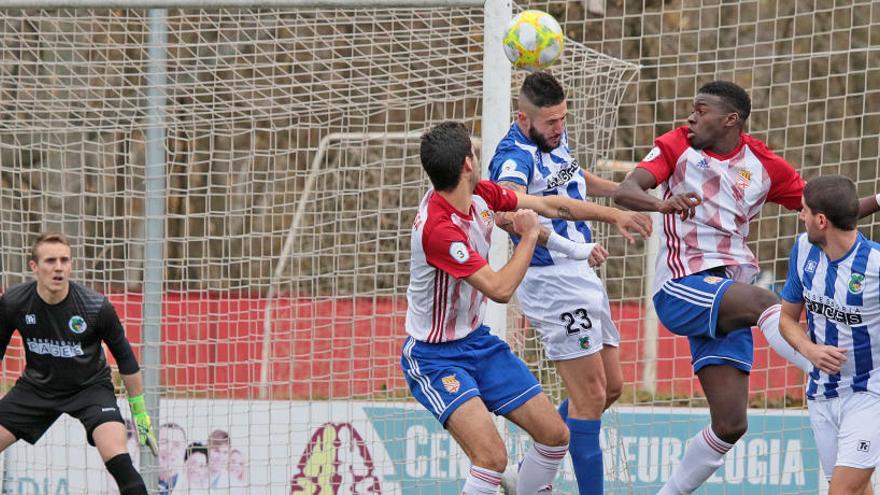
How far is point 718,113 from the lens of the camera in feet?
20.0

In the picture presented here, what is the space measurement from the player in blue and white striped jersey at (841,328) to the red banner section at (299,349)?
3981 millimetres

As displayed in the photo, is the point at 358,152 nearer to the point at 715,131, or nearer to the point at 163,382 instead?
the point at 163,382

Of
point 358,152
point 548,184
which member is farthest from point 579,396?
point 358,152

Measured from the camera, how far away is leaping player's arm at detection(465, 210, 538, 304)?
17.6 ft

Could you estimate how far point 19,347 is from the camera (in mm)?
10719

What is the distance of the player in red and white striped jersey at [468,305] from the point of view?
5.45 m

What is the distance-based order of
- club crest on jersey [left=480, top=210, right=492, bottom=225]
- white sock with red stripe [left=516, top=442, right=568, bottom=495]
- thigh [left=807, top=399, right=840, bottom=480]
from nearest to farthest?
thigh [left=807, top=399, right=840, bottom=480] < club crest on jersey [left=480, top=210, right=492, bottom=225] < white sock with red stripe [left=516, top=442, right=568, bottom=495]

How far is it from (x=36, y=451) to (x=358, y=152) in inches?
148

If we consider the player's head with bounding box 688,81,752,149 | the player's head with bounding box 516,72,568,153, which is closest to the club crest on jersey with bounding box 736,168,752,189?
the player's head with bounding box 688,81,752,149

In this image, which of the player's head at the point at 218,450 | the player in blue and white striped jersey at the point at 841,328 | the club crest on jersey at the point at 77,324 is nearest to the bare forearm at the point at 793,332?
the player in blue and white striped jersey at the point at 841,328

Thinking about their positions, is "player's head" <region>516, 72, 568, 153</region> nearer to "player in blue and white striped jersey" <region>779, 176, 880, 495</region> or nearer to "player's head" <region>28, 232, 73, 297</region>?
"player in blue and white striped jersey" <region>779, 176, 880, 495</region>

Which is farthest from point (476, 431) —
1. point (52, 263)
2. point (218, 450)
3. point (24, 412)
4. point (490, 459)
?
point (218, 450)

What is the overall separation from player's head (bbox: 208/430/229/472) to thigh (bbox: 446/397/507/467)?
4136mm

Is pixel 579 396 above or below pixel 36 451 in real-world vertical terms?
above
